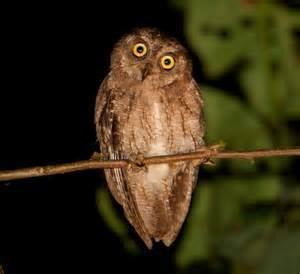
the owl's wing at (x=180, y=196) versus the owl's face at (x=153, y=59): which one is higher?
the owl's face at (x=153, y=59)

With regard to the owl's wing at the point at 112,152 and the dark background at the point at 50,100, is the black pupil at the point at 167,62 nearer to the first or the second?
the owl's wing at the point at 112,152

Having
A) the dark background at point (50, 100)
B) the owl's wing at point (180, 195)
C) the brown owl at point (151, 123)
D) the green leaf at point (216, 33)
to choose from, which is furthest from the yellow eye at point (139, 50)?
the dark background at point (50, 100)

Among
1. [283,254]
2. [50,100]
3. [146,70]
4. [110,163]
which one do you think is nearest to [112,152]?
[146,70]

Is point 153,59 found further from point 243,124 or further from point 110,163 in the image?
point 110,163

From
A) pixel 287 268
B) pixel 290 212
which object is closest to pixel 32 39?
pixel 290 212

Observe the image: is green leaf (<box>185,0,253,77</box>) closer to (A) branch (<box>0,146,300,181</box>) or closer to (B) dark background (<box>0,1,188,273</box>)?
(B) dark background (<box>0,1,188,273</box>)

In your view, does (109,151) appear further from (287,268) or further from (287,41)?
(287,41)

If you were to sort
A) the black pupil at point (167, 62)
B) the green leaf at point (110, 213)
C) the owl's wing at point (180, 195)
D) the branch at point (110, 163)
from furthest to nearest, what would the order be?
the green leaf at point (110, 213), the owl's wing at point (180, 195), the black pupil at point (167, 62), the branch at point (110, 163)
